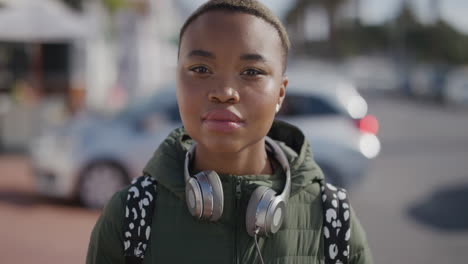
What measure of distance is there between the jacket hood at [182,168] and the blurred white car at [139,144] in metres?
4.90

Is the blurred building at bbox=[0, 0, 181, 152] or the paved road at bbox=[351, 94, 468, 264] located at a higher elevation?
the blurred building at bbox=[0, 0, 181, 152]

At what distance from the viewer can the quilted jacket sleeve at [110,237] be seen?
162 centimetres

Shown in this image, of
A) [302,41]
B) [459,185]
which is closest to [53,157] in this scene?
[459,185]

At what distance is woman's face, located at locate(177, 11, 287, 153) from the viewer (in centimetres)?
152

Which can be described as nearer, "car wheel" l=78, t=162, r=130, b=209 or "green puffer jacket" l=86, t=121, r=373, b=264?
"green puffer jacket" l=86, t=121, r=373, b=264

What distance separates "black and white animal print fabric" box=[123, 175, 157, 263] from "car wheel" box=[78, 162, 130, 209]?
528 cm

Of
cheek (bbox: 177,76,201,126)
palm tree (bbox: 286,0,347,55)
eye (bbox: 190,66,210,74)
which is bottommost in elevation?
cheek (bbox: 177,76,201,126)

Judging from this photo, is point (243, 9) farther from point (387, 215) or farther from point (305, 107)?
point (387, 215)

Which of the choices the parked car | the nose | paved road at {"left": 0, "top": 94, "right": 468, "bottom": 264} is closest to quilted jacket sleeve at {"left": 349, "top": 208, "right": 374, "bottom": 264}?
the nose

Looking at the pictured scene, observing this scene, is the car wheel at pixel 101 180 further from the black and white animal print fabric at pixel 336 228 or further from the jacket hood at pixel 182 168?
the black and white animal print fabric at pixel 336 228

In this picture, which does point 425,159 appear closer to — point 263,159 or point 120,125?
point 120,125

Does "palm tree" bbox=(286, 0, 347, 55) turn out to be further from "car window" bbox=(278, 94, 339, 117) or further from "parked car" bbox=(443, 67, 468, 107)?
"car window" bbox=(278, 94, 339, 117)

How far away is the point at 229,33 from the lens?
153 cm

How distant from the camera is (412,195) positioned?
320 inches
